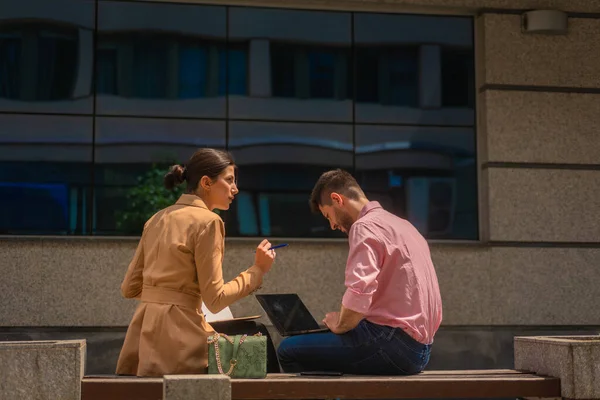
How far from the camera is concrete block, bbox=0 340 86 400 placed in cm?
460

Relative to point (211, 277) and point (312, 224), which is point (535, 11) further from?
point (211, 277)

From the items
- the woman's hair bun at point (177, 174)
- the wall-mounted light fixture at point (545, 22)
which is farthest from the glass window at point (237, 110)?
the woman's hair bun at point (177, 174)

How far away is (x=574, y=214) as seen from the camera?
10109mm

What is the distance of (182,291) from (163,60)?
5356mm

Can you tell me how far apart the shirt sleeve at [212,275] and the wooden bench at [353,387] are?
440mm

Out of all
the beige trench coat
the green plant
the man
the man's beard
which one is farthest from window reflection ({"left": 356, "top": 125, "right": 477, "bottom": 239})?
the beige trench coat

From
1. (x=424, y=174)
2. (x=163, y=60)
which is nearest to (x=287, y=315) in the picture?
(x=424, y=174)

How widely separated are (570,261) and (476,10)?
2890 millimetres

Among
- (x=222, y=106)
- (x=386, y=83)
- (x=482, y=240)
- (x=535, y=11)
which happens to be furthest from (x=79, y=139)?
(x=535, y=11)

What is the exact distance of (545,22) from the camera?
33.1ft

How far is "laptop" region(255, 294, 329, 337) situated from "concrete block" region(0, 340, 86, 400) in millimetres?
1070

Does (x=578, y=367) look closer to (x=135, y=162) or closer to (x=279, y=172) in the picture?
(x=279, y=172)

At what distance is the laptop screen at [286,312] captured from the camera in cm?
512

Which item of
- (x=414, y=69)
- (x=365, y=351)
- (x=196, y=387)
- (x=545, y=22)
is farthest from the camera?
(x=414, y=69)
